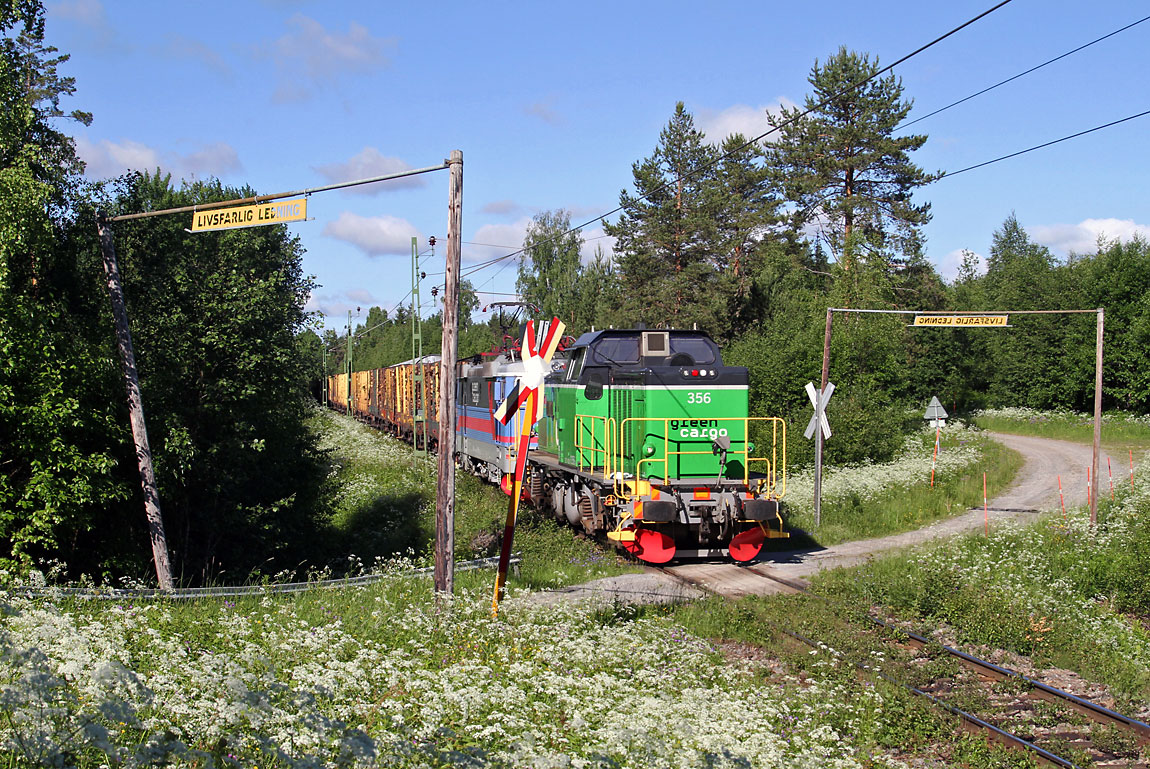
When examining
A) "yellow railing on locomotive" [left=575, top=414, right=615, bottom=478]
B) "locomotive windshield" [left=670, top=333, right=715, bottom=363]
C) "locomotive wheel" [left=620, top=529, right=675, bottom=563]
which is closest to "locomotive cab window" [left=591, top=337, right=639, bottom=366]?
"locomotive windshield" [left=670, top=333, right=715, bottom=363]

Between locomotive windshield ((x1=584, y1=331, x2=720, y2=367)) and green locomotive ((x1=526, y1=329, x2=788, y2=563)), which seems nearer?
green locomotive ((x1=526, y1=329, x2=788, y2=563))

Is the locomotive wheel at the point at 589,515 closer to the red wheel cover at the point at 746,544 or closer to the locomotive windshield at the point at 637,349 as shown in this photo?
the red wheel cover at the point at 746,544

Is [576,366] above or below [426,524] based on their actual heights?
above

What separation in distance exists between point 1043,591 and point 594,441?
731cm

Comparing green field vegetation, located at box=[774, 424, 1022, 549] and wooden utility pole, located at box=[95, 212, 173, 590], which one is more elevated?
wooden utility pole, located at box=[95, 212, 173, 590]

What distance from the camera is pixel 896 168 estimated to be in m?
40.0

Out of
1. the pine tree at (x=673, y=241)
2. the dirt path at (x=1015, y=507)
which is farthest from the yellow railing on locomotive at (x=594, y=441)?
the pine tree at (x=673, y=241)

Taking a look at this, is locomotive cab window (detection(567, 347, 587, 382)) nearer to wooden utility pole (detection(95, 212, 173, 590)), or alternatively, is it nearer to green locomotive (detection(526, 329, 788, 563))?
green locomotive (detection(526, 329, 788, 563))

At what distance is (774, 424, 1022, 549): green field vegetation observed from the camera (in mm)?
18891

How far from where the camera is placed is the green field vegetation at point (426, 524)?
14.4 metres

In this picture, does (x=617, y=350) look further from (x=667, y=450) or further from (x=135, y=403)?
(x=135, y=403)

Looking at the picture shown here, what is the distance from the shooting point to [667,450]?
1403cm

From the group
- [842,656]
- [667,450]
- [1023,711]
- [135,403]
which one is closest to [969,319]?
[667,450]

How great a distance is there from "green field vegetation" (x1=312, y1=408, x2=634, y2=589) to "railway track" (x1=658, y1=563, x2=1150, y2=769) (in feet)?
14.7
